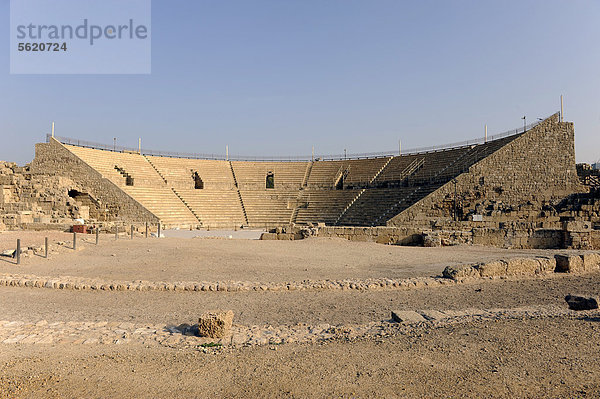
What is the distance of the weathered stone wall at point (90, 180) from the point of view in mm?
29267

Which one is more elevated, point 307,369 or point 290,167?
point 290,167

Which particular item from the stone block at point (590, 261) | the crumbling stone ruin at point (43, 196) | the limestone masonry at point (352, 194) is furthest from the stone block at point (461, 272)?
the crumbling stone ruin at point (43, 196)

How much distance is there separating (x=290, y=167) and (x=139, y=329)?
37779mm

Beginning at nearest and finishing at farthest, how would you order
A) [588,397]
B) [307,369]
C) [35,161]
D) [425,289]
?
[588,397]
[307,369]
[425,289]
[35,161]

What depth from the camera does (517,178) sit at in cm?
2811

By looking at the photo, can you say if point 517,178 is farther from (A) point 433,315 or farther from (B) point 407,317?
(B) point 407,317

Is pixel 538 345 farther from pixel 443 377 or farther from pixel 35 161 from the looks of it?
pixel 35 161

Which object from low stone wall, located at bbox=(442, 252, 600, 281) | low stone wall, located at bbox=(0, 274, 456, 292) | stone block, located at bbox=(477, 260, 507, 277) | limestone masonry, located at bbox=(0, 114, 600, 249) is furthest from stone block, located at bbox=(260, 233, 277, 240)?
stone block, located at bbox=(477, 260, 507, 277)

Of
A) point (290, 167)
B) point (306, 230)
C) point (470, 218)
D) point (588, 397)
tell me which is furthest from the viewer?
point (290, 167)

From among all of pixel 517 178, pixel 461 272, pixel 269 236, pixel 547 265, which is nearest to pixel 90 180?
pixel 269 236

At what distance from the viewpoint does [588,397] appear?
344cm

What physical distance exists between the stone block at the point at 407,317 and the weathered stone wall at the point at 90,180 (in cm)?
2556

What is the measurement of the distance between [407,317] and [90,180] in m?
32.2

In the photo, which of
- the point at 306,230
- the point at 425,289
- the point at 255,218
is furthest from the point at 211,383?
the point at 255,218
